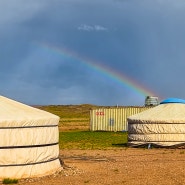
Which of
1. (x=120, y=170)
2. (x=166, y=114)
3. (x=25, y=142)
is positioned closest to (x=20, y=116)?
(x=25, y=142)

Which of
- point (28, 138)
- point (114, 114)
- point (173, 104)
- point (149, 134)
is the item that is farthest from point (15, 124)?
point (114, 114)

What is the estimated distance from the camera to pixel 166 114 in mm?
19562

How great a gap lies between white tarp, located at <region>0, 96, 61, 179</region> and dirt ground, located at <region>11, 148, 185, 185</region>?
299 mm

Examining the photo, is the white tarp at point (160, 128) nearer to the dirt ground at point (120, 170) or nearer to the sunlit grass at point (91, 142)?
the sunlit grass at point (91, 142)

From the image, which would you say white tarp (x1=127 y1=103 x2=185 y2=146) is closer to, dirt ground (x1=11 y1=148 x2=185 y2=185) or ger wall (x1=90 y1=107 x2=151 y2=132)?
dirt ground (x1=11 y1=148 x2=185 y2=185)

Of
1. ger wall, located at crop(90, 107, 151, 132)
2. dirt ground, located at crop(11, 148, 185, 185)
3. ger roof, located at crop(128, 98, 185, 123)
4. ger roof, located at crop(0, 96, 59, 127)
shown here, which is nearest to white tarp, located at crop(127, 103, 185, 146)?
ger roof, located at crop(128, 98, 185, 123)

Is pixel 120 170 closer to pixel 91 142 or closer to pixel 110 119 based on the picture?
pixel 91 142

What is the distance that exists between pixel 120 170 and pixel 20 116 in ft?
9.71

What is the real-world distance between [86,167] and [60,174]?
154 centimetres

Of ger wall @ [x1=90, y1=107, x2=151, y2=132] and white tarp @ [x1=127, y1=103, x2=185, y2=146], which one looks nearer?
white tarp @ [x1=127, y1=103, x2=185, y2=146]

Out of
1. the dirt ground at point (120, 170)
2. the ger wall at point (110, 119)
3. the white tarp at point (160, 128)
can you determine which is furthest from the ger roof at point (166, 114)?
the ger wall at point (110, 119)

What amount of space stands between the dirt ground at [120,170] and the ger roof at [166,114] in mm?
2649

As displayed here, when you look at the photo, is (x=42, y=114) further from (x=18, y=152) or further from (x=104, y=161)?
(x=104, y=161)

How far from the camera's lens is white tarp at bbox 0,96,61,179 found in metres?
10.5
